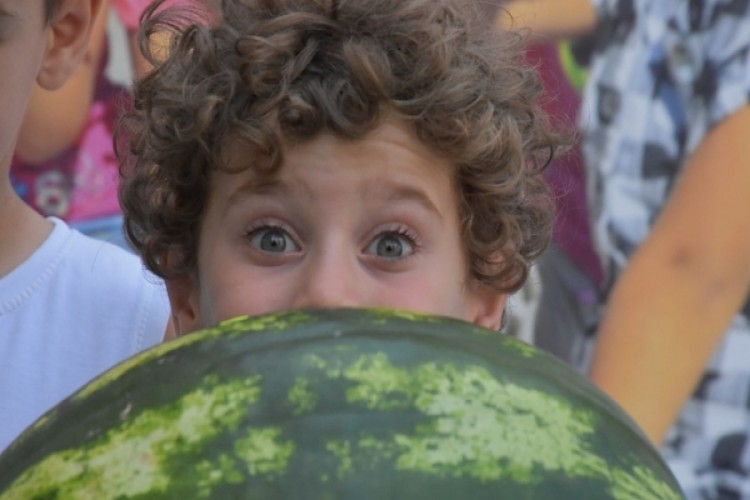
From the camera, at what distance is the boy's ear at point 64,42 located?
92.3 inches

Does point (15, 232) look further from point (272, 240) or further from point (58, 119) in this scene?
point (58, 119)

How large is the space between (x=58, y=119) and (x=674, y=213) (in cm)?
198

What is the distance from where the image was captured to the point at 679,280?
4168mm

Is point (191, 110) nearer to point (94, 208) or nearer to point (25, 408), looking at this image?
point (25, 408)

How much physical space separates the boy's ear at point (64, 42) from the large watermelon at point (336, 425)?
1146 millimetres

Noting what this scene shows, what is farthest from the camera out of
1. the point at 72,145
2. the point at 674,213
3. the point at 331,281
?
the point at 674,213

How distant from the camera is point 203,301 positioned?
1956 millimetres

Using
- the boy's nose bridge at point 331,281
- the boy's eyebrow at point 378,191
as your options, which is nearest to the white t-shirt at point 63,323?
the boy's eyebrow at point 378,191

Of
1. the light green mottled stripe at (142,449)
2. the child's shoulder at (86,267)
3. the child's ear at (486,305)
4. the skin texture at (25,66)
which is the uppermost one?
the skin texture at (25,66)

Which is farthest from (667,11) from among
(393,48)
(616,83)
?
(393,48)

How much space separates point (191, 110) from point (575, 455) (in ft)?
3.32

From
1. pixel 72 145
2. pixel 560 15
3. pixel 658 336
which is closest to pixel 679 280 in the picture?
pixel 658 336

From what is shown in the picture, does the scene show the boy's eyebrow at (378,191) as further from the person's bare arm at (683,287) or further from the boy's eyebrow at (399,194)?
the person's bare arm at (683,287)

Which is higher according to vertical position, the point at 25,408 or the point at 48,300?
the point at 48,300
